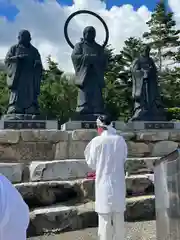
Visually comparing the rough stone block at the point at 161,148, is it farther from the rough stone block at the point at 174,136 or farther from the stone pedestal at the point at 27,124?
the stone pedestal at the point at 27,124

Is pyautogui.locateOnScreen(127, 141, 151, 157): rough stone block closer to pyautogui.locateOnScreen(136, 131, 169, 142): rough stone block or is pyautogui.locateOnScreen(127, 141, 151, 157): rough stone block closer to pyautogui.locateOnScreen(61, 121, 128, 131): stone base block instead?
pyautogui.locateOnScreen(136, 131, 169, 142): rough stone block

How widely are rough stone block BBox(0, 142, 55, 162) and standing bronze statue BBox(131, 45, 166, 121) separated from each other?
9.55 ft


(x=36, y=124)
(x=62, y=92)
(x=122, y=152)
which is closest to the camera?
(x=122, y=152)

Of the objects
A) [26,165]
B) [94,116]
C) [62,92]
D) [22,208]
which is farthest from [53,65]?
[22,208]

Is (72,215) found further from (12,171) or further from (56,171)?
(12,171)

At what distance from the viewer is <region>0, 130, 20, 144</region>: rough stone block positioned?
738 centimetres

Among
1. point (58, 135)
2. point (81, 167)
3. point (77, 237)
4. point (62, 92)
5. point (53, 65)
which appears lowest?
point (77, 237)

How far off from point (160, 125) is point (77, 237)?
4824 mm

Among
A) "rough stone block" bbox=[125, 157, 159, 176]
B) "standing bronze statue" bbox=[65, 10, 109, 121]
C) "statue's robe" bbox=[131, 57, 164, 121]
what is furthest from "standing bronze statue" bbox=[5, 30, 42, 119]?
"rough stone block" bbox=[125, 157, 159, 176]

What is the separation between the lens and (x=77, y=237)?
16.3 ft

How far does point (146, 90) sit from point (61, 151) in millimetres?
3367

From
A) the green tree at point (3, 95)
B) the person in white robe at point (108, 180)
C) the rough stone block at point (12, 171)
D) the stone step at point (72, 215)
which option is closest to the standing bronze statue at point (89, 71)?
the rough stone block at point (12, 171)

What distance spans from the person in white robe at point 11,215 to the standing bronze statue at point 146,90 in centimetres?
824

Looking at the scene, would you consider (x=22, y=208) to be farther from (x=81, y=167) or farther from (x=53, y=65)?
(x=53, y=65)
